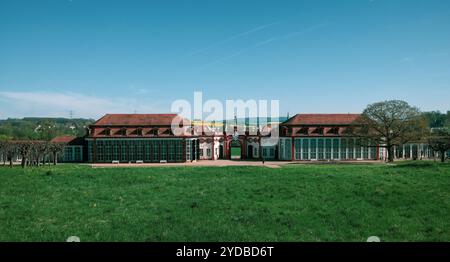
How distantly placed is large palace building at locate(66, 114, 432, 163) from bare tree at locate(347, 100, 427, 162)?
96.3 inches

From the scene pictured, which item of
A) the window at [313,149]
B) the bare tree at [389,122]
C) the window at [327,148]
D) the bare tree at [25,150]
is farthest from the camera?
the window at [313,149]

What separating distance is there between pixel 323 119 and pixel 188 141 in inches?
794

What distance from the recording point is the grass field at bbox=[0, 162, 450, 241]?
13.0 meters

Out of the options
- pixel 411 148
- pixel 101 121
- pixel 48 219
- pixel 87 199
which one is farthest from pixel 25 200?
pixel 411 148

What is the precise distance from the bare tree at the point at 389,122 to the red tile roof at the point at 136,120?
24881mm

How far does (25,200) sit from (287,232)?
531 inches

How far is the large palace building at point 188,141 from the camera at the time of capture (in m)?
48.8

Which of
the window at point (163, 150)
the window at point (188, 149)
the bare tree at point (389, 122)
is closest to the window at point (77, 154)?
the window at point (163, 150)

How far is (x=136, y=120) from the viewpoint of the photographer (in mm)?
50312

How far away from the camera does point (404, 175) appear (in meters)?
25.1

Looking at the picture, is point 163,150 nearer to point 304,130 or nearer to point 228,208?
point 304,130

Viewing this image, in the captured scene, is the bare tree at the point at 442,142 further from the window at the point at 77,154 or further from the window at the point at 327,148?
the window at the point at 77,154

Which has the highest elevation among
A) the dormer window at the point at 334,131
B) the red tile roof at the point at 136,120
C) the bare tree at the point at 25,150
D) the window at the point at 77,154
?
the red tile roof at the point at 136,120
